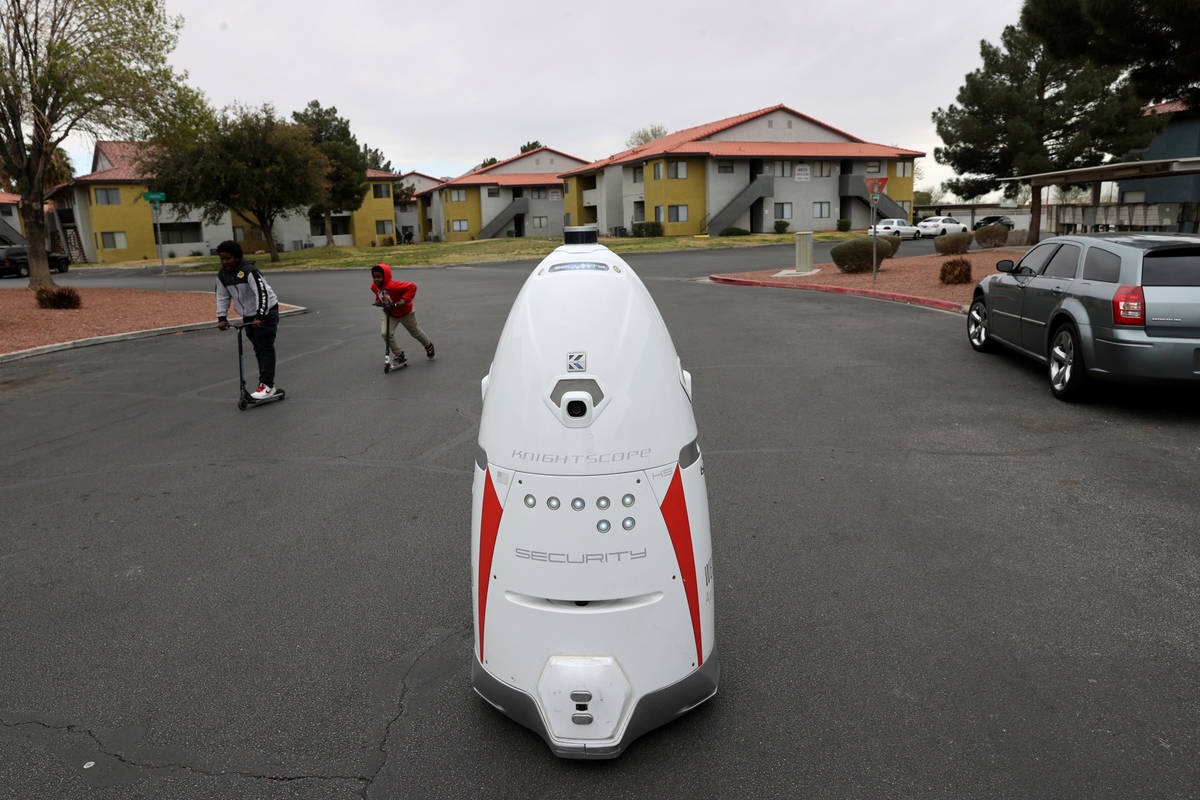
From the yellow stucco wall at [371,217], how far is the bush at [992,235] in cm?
5136

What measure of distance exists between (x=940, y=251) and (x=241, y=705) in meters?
26.6

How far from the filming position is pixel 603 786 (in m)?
2.89

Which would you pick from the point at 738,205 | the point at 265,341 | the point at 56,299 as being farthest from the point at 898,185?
the point at 265,341

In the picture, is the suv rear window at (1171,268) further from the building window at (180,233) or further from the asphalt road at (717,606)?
the building window at (180,233)

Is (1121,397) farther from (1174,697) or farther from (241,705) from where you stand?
(241,705)

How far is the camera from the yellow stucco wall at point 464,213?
73.1 m

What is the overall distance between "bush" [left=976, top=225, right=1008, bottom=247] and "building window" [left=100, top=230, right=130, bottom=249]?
5850 cm

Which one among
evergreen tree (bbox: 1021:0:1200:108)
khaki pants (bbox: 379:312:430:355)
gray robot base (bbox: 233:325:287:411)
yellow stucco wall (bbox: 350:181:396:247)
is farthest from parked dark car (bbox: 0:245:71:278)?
evergreen tree (bbox: 1021:0:1200:108)

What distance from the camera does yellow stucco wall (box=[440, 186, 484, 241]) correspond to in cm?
7306

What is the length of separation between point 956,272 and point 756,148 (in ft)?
135

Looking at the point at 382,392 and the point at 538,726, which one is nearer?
the point at 538,726

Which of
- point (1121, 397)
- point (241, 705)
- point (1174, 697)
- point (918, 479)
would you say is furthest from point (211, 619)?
point (1121, 397)

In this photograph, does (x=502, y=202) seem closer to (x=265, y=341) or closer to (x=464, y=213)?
(x=464, y=213)

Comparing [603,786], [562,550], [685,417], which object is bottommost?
[603,786]
